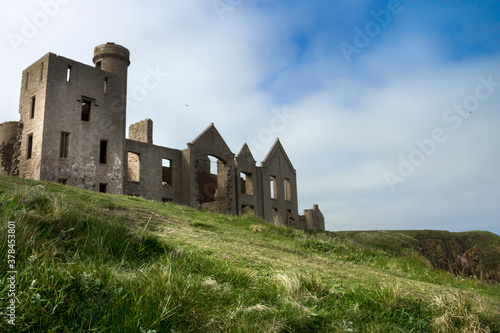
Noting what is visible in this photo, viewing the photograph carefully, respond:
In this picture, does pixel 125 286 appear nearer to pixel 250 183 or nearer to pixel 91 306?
pixel 91 306

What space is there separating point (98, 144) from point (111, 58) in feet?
19.8

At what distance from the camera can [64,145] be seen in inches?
827

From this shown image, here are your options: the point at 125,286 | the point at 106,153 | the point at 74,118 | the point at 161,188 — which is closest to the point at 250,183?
the point at 161,188

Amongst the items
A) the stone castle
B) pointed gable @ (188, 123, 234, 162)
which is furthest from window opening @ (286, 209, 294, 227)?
pointed gable @ (188, 123, 234, 162)

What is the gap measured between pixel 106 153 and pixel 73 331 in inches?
828

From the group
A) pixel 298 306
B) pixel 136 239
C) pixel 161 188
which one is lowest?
pixel 298 306

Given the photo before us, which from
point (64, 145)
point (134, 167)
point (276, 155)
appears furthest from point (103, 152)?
point (276, 155)

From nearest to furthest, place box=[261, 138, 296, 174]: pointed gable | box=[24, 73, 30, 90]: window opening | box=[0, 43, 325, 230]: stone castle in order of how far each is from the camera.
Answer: box=[0, 43, 325, 230]: stone castle, box=[24, 73, 30, 90]: window opening, box=[261, 138, 296, 174]: pointed gable

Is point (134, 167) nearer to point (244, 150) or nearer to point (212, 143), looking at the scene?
point (212, 143)

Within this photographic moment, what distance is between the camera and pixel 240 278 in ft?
16.3

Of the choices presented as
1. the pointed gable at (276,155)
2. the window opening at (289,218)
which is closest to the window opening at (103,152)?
the pointed gable at (276,155)

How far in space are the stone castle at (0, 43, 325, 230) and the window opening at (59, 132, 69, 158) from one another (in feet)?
0.16

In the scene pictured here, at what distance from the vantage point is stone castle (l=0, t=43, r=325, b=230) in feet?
67.3

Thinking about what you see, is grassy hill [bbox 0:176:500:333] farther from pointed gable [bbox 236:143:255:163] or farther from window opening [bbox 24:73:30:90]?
pointed gable [bbox 236:143:255:163]
